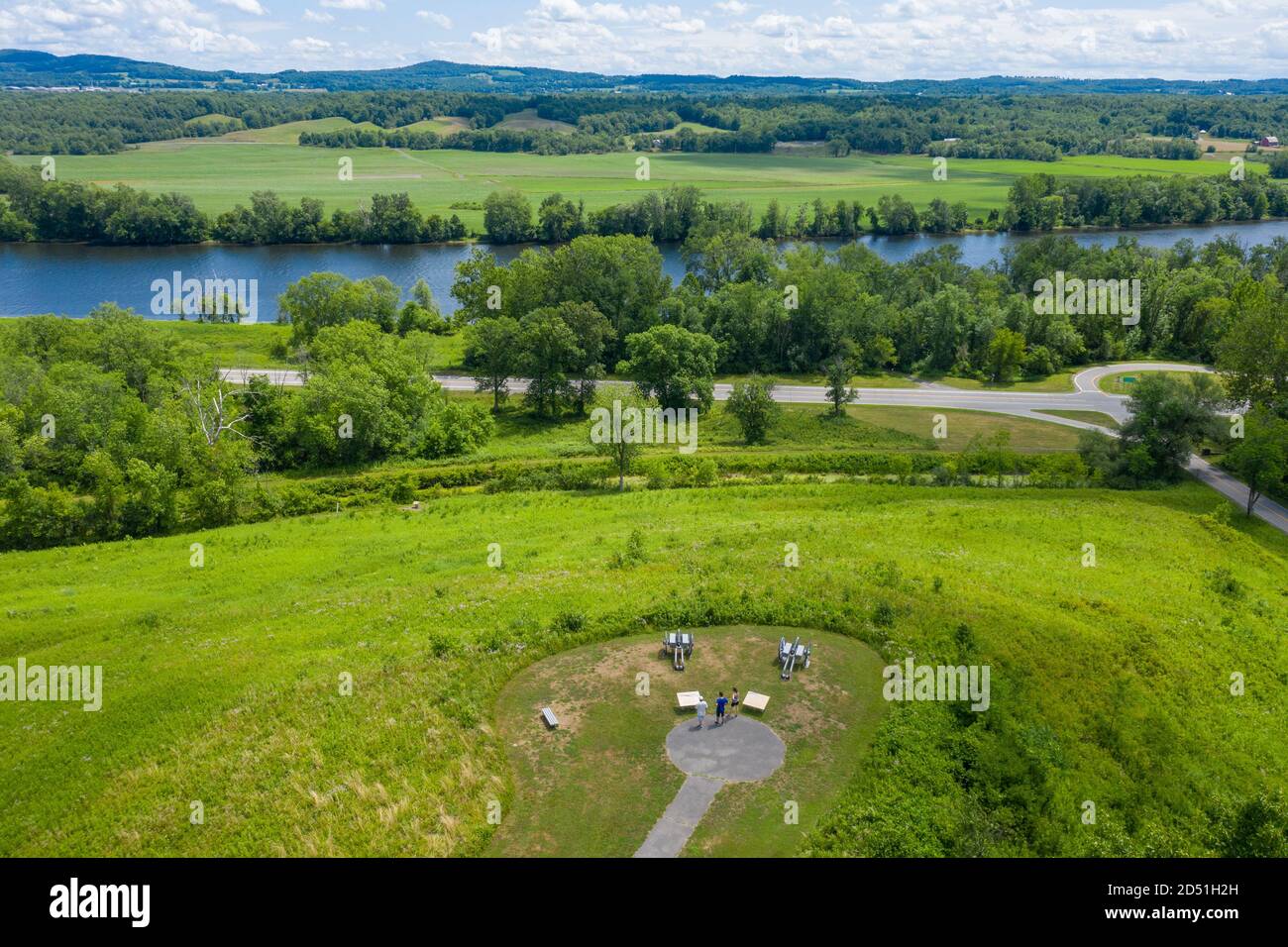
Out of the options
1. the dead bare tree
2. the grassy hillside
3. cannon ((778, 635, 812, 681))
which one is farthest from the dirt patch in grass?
the dead bare tree

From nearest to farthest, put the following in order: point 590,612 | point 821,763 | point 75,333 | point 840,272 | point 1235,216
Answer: point 821,763
point 590,612
point 75,333
point 840,272
point 1235,216

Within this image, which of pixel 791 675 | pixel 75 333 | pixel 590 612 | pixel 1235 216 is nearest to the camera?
pixel 791 675

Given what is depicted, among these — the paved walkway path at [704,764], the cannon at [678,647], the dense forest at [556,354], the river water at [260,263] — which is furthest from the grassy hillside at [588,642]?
the river water at [260,263]

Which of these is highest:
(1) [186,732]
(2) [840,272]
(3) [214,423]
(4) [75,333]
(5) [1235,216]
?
(5) [1235,216]

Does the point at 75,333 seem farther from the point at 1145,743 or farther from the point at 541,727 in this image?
the point at 1145,743

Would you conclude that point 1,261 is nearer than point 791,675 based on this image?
No

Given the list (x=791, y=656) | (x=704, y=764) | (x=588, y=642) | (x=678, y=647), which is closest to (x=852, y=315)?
(x=791, y=656)

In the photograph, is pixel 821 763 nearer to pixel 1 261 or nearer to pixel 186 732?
pixel 186 732

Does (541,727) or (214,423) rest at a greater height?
(214,423)
